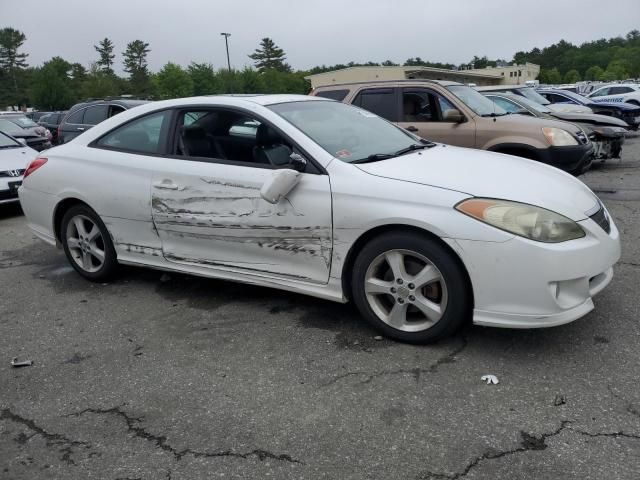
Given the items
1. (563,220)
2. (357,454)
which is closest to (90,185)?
(357,454)

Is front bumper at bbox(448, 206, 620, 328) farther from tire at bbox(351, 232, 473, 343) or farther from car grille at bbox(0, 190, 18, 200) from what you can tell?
car grille at bbox(0, 190, 18, 200)

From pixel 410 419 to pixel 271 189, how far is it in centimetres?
168

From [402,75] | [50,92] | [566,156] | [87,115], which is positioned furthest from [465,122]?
[50,92]

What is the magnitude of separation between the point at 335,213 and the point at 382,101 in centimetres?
470

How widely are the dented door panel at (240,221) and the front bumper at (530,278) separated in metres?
0.94

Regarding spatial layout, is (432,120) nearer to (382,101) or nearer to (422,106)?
(422,106)

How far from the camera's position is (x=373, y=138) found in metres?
4.26

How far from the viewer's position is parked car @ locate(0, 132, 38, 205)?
27.3 feet

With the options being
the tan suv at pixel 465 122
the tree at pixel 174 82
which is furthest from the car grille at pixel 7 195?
the tree at pixel 174 82

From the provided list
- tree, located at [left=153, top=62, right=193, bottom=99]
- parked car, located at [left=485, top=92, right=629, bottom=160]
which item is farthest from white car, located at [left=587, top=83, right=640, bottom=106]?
tree, located at [left=153, top=62, right=193, bottom=99]

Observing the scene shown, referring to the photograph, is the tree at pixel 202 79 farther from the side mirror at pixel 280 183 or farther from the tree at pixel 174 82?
the side mirror at pixel 280 183

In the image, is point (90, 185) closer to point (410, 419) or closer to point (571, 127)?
point (410, 419)

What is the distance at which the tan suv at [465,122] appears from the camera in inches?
284

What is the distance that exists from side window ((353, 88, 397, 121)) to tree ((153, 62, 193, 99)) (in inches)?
2268
